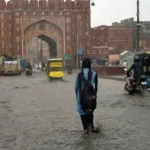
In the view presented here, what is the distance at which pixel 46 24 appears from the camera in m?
64.6

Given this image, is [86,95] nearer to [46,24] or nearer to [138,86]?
[138,86]

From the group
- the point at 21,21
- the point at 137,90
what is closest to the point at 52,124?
the point at 137,90

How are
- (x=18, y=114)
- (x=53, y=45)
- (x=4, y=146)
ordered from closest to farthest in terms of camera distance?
(x=4, y=146) → (x=18, y=114) → (x=53, y=45)

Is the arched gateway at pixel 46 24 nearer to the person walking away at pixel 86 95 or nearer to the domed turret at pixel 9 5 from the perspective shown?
the domed turret at pixel 9 5

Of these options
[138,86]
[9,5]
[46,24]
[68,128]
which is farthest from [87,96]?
[9,5]

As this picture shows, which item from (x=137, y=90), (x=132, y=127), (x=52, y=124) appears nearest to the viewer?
(x=132, y=127)

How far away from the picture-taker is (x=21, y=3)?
64438 mm

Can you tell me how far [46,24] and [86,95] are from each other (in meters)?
58.2

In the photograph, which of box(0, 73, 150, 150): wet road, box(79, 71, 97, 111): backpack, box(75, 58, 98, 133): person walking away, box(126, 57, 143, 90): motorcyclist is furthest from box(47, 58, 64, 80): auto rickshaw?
box(79, 71, 97, 111): backpack

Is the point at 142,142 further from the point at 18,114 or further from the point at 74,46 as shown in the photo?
the point at 74,46

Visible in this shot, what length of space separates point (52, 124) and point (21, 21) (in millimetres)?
56893

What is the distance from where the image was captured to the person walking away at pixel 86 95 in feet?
23.4

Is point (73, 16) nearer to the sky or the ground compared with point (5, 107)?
nearer to the sky

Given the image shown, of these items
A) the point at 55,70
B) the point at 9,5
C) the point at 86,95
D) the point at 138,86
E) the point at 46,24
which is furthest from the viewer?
the point at 9,5
